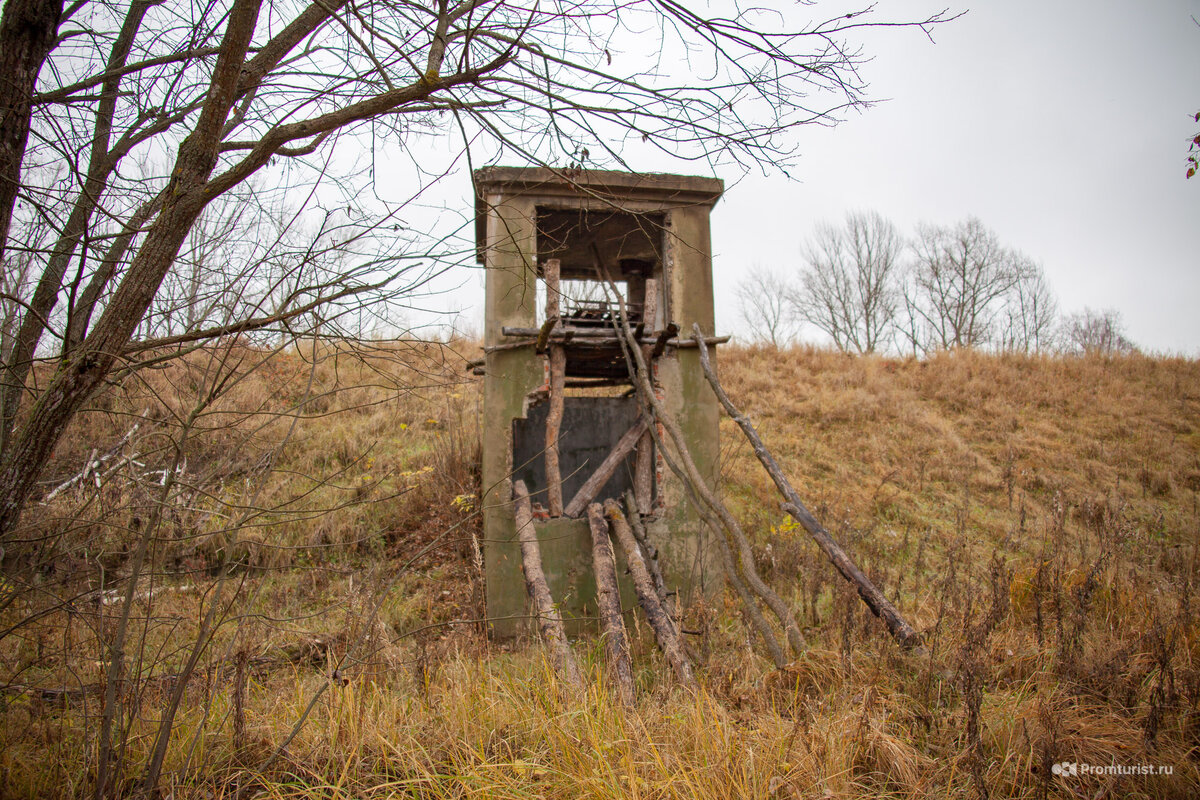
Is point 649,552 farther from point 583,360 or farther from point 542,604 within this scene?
point 583,360

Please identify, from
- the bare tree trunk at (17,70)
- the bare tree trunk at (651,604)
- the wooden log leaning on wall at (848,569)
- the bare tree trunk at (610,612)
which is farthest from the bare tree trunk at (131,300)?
the wooden log leaning on wall at (848,569)

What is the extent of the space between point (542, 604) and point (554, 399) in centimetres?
265

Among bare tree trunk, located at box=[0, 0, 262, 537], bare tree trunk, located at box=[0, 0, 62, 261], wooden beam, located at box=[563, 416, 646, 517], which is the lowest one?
wooden beam, located at box=[563, 416, 646, 517]

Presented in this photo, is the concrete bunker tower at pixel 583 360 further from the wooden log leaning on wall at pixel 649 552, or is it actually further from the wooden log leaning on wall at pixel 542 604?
the wooden log leaning on wall at pixel 542 604

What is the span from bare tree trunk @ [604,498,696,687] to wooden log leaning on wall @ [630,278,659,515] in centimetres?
40

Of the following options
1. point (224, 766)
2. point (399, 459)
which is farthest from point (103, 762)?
point (399, 459)

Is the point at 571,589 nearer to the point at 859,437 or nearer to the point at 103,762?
the point at 103,762

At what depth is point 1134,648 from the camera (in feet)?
13.5

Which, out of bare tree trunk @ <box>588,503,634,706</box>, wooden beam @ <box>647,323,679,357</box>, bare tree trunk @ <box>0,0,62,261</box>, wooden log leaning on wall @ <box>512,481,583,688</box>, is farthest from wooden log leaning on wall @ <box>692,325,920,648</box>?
bare tree trunk @ <box>0,0,62,261</box>

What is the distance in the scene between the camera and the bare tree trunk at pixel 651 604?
13.6 ft

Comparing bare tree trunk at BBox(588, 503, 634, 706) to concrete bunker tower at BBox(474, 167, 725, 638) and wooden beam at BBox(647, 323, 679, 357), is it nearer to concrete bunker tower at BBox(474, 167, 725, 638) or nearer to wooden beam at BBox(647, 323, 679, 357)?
concrete bunker tower at BBox(474, 167, 725, 638)

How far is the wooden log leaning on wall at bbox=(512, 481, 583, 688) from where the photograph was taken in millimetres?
3653

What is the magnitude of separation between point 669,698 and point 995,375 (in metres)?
15.2

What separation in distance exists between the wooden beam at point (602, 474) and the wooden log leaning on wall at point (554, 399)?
0.17m
